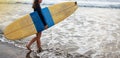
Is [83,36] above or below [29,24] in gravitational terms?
below

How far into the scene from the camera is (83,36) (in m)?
7.49

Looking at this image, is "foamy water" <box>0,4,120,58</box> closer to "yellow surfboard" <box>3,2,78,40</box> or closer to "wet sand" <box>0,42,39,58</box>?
"wet sand" <box>0,42,39,58</box>

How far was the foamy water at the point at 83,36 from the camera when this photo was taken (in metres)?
6.31

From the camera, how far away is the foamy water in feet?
20.7

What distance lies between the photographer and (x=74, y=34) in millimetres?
7660

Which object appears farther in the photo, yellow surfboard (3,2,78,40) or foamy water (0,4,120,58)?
foamy water (0,4,120,58)

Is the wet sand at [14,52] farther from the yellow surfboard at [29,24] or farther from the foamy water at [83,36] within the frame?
the yellow surfboard at [29,24]

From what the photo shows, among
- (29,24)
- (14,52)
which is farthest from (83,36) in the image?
(14,52)

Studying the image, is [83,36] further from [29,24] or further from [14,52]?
[14,52]

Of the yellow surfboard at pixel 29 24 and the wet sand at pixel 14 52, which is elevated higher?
the yellow surfboard at pixel 29 24

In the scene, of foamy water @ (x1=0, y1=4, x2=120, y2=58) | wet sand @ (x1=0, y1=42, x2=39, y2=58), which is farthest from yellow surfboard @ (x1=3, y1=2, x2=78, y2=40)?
foamy water @ (x1=0, y1=4, x2=120, y2=58)

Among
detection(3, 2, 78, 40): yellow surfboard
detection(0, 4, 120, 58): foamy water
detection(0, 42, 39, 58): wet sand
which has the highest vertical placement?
detection(3, 2, 78, 40): yellow surfboard

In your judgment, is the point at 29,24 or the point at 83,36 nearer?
the point at 29,24

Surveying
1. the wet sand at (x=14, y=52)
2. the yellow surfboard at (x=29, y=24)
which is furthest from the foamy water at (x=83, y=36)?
the yellow surfboard at (x=29, y=24)
